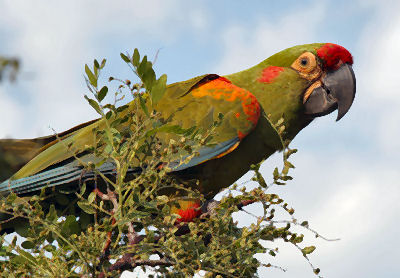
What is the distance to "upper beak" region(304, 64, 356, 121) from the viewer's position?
3.92m

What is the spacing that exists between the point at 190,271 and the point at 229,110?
1656mm

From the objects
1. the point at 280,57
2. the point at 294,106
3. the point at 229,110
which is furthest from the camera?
the point at 280,57

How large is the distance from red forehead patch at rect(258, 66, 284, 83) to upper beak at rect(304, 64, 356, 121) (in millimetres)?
341

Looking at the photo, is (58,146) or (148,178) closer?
(148,178)

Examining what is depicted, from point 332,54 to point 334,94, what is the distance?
1.14 ft

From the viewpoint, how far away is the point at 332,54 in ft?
13.2

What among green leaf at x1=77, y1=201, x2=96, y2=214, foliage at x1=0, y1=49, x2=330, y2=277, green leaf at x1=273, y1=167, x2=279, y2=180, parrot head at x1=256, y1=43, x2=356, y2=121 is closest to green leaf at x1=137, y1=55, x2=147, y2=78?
foliage at x1=0, y1=49, x2=330, y2=277

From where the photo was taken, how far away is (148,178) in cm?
197

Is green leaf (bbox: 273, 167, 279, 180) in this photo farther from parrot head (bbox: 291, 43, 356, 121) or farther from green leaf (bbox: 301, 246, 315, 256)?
parrot head (bbox: 291, 43, 356, 121)

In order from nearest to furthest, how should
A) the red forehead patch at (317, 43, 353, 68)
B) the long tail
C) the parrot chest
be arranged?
1. the long tail
2. the parrot chest
3. the red forehead patch at (317, 43, 353, 68)

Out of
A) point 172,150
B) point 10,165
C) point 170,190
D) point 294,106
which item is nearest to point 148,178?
point 172,150

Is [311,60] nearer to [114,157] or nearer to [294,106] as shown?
[294,106]

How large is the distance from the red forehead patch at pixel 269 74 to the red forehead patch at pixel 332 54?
386 millimetres

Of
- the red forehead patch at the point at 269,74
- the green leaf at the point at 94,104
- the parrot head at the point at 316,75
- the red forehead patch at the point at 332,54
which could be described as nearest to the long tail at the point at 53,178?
the green leaf at the point at 94,104
